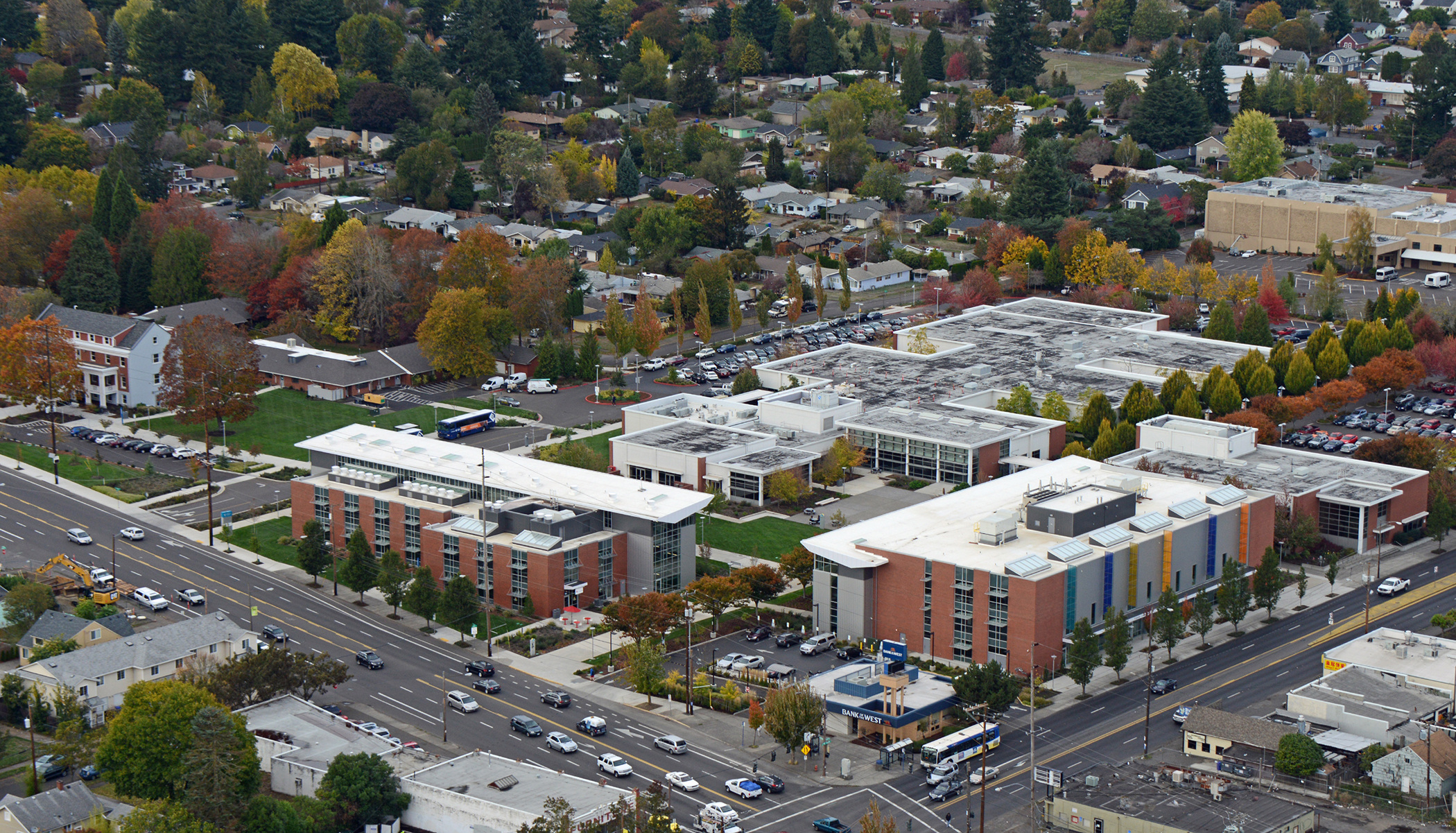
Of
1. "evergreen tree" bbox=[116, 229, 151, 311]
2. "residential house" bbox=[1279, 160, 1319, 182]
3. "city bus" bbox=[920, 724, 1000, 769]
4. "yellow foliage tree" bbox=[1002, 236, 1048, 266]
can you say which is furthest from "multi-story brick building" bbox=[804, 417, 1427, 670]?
"residential house" bbox=[1279, 160, 1319, 182]

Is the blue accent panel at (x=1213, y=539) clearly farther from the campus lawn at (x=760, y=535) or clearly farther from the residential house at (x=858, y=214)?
the residential house at (x=858, y=214)

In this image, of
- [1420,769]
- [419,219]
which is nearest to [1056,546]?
[1420,769]

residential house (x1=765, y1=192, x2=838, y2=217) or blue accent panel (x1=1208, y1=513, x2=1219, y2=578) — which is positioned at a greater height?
residential house (x1=765, y1=192, x2=838, y2=217)

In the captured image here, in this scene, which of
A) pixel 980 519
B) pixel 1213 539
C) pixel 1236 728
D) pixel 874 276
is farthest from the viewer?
pixel 874 276

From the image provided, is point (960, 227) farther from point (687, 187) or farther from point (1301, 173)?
point (1301, 173)

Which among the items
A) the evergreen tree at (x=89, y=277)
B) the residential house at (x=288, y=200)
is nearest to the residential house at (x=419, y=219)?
the residential house at (x=288, y=200)

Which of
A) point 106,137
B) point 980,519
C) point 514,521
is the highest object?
point 106,137

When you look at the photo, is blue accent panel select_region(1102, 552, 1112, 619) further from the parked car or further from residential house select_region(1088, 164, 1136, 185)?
residential house select_region(1088, 164, 1136, 185)
